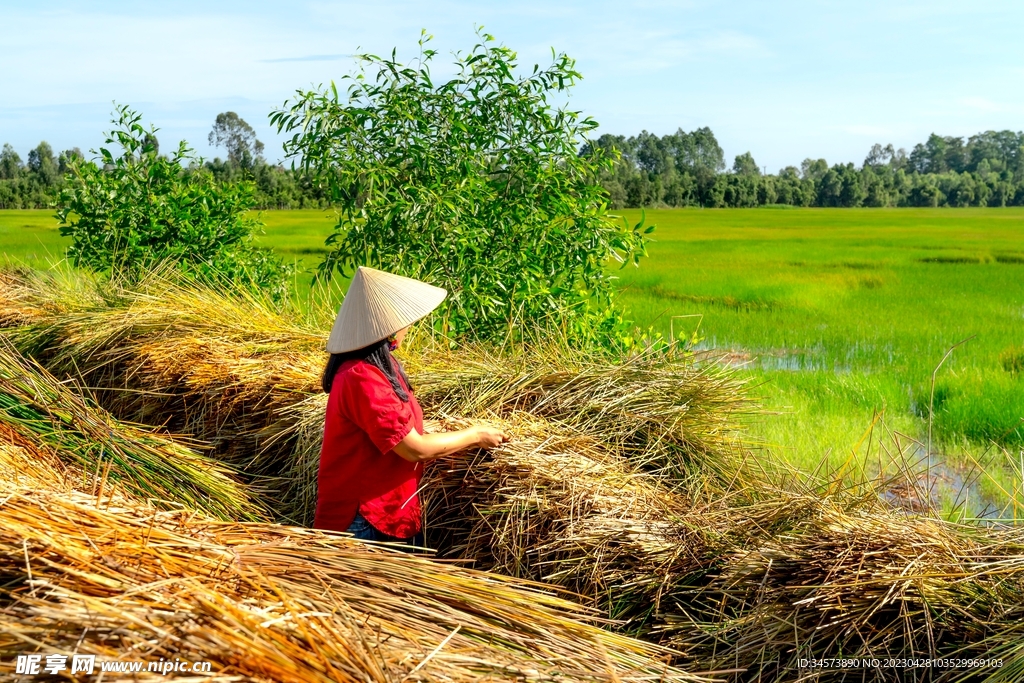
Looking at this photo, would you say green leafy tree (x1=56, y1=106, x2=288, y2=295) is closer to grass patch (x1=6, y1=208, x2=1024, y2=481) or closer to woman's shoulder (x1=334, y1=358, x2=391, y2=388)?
grass patch (x1=6, y1=208, x2=1024, y2=481)

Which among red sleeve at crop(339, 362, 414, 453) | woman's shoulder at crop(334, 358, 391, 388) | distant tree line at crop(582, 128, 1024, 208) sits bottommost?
red sleeve at crop(339, 362, 414, 453)

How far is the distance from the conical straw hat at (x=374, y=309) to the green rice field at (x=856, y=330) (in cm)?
150

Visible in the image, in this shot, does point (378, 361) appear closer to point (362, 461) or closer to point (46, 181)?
point (362, 461)

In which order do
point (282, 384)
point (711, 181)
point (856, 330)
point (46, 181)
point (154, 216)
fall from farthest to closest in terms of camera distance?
point (711, 181), point (46, 181), point (856, 330), point (154, 216), point (282, 384)

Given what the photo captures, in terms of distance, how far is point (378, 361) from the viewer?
265cm

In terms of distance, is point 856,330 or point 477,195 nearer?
point 477,195

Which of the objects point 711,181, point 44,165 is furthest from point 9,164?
point 711,181

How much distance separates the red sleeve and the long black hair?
0.14ft

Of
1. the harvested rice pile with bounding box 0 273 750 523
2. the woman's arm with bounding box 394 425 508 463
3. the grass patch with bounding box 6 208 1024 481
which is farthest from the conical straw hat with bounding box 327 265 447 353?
the grass patch with bounding box 6 208 1024 481

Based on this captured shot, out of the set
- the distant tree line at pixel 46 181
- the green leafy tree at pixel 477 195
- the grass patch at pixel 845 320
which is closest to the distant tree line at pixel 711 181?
the distant tree line at pixel 46 181

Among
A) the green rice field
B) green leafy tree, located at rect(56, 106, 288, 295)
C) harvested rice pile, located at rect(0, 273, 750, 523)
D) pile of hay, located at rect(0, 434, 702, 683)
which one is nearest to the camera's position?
pile of hay, located at rect(0, 434, 702, 683)

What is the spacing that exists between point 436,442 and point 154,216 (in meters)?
5.37

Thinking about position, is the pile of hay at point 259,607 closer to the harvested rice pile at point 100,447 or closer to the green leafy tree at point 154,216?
the harvested rice pile at point 100,447

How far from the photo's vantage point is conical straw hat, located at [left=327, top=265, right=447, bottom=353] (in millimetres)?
2629
